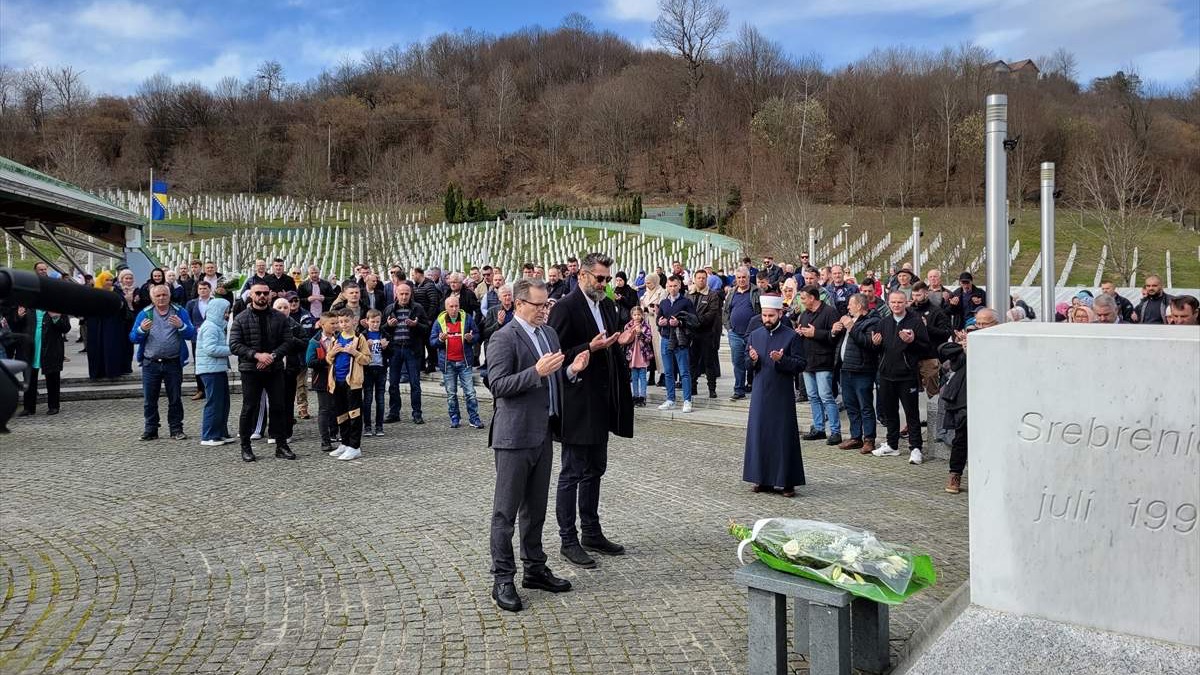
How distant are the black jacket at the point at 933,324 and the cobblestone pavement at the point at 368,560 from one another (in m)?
1.34

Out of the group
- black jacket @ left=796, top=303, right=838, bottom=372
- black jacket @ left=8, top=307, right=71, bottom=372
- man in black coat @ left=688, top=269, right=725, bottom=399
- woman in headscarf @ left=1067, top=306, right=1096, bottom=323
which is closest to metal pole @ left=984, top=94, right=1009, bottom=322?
woman in headscarf @ left=1067, top=306, right=1096, bottom=323

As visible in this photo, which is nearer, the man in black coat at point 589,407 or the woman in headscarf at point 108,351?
the man in black coat at point 589,407

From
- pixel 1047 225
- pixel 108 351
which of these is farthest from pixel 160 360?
pixel 1047 225

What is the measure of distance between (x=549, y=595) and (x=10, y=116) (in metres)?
97.1

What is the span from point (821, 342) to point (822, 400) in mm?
751

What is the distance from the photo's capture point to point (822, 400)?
11320 millimetres

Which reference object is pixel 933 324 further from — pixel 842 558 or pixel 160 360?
pixel 160 360

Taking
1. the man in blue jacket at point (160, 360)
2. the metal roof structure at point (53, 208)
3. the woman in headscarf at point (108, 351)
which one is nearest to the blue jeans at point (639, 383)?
the man in blue jacket at point (160, 360)

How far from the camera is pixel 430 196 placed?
75562 millimetres

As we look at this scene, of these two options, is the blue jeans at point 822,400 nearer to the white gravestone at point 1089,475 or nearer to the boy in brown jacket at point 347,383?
the boy in brown jacket at point 347,383

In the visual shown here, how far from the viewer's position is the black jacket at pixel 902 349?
10.0 metres

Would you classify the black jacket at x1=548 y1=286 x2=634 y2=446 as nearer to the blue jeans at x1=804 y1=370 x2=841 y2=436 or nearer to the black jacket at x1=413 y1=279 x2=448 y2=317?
the blue jeans at x1=804 y1=370 x2=841 y2=436

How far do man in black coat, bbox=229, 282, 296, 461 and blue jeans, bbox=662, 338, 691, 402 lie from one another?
5597mm

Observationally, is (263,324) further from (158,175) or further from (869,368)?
(158,175)
